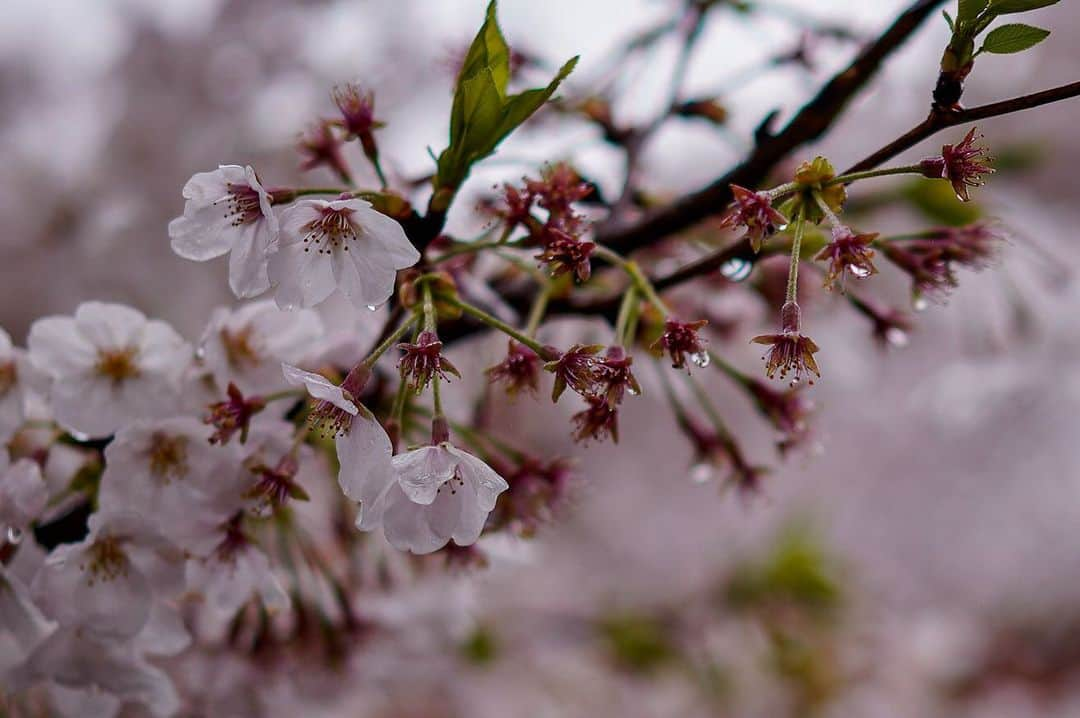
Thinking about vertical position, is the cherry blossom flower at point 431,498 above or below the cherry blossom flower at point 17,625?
above

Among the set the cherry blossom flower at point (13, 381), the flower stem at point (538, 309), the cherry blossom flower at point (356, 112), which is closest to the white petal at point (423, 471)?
the flower stem at point (538, 309)

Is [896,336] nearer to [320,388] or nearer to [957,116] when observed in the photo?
[957,116]

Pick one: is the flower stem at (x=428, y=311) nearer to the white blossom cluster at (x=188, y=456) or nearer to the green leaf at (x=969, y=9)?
the white blossom cluster at (x=188, y=456)

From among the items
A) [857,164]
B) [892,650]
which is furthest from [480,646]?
[892,650]

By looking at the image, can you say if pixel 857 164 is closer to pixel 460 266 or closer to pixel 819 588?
pixel 460 266

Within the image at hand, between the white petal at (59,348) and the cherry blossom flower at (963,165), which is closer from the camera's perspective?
the cherry blossom flower at (963,165)

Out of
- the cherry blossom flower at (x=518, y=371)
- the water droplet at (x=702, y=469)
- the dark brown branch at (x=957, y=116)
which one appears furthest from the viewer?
the water droplet at (x=702, y=469)
